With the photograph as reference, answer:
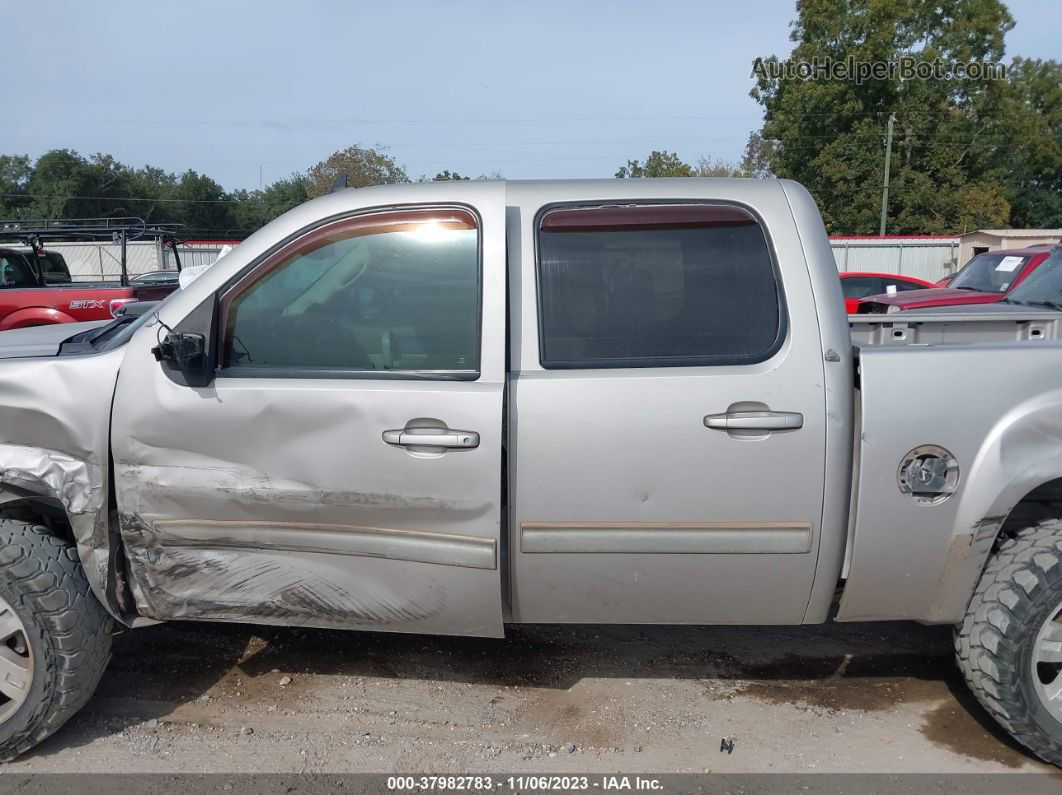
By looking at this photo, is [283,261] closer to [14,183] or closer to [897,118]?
[897,118]

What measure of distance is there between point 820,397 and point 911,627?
1945mm

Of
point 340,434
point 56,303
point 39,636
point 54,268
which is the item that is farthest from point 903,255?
point 39,636

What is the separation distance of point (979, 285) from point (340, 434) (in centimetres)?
970

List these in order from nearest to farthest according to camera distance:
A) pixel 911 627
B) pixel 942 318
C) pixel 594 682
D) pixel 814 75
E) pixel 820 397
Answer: pixel 820 397 < pixel 594 682 < pixel 911 627 < pixel 942 318 < pixel 814 75

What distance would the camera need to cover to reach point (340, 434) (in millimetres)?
2764

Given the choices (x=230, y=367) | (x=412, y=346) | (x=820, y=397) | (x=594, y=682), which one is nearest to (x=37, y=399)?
(x=230, y=367)

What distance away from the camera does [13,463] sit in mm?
2865

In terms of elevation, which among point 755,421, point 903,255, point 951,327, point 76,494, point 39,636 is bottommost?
point 39,636

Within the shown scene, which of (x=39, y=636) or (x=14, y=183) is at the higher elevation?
(x=14, y=183)

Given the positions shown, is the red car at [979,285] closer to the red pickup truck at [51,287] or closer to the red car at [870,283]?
the red car at [870,283]

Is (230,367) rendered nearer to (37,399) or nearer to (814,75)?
(37,399)

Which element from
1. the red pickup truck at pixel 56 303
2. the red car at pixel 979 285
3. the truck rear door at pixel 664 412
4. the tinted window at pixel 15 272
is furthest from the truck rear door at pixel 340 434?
the tinted window at pixel 15 272

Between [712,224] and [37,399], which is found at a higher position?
[712,224]

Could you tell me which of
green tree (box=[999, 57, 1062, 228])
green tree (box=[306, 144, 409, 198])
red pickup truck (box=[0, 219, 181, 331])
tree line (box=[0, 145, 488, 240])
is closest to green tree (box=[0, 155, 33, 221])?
tree line (box=[0, 145, 488, 240])
